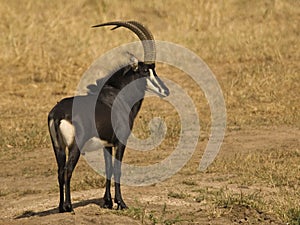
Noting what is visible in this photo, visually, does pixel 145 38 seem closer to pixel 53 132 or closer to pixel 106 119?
pixel 106 119

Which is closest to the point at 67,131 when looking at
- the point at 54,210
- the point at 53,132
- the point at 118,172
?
the point at 53,132

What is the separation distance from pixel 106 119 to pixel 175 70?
806 cm

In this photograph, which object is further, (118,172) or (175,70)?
(175,70)

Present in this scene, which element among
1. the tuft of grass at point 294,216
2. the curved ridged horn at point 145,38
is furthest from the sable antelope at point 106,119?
the tuft of grass at point 294,216

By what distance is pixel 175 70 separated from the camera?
15.0m

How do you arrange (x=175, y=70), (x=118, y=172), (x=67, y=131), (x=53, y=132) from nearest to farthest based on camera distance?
(x=67, y=131) → (x=53, y=132) → (x=118, y=172) → (x=175, y=70)

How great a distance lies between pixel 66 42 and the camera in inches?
633

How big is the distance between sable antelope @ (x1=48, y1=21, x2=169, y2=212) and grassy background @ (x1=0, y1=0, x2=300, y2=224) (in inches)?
43.2

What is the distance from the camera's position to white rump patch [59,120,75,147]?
268 inches

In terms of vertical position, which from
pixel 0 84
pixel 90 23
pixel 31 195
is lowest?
pixel 31 195

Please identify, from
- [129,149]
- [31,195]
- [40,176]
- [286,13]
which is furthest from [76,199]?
[286,13]

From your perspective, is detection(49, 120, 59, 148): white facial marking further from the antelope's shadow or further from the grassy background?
the grassy background

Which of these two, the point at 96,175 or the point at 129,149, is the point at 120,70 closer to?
the point at 96,175

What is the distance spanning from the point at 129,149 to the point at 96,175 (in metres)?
1.59
